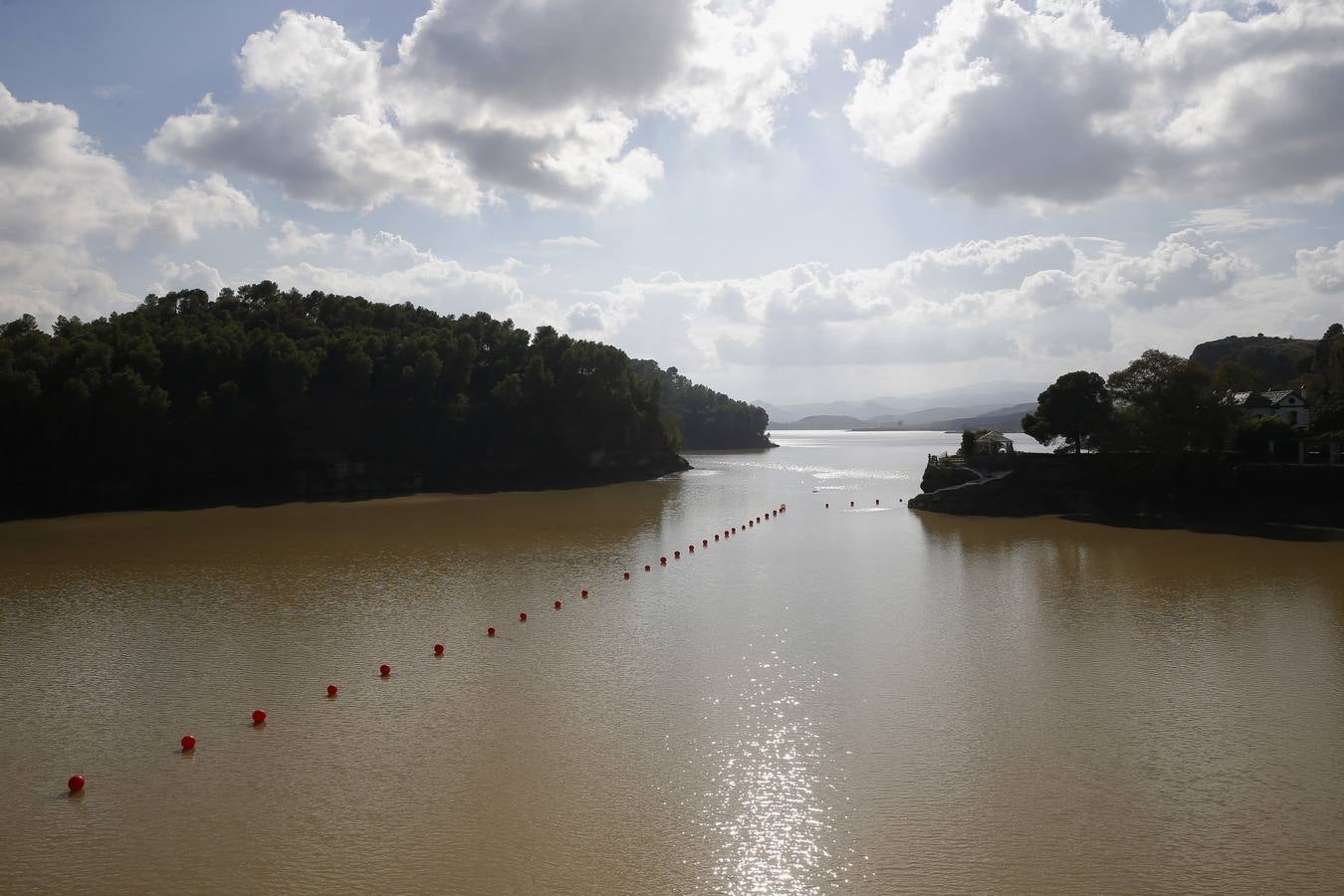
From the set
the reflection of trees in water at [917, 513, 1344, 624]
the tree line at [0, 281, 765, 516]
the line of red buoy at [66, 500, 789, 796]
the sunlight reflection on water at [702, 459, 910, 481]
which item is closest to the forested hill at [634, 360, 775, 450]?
the sunlight reflection on water at [702, 459, 910, 481]

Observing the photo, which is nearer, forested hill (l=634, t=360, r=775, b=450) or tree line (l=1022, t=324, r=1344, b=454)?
tree line (l=1022, t=324, r=1344, b=454)

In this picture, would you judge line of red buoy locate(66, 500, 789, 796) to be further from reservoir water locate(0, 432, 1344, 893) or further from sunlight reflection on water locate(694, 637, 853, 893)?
sunlight reflection on water locate(694, 637, 853, 893)

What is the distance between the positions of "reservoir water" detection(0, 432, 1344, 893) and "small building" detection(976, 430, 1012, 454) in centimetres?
2661

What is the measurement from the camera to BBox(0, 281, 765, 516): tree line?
55.3 meters

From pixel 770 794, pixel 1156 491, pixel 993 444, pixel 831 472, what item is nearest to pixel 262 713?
pixel 770 794

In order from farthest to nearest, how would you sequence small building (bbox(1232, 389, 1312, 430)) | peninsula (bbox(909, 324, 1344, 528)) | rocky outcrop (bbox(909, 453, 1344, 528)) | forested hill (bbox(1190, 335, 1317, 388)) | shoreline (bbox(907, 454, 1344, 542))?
forested hill (bbox(1190, 335, 1317, 388))
small building (bbox(1232, 389, 1312, 430))
peninsula (bbox(909, 324, 1344, 528))
rocky outcrop (bbox(909, 453, 1344, 528))
shoreline (bbox(907, 454, 1344, 542))

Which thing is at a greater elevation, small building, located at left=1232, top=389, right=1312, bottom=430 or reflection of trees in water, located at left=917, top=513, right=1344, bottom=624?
small building, located at left=1232, top=389, right=1312, bottom=430

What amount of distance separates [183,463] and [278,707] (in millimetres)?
51901

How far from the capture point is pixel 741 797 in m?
13.0

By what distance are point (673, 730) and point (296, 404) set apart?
2368 inches

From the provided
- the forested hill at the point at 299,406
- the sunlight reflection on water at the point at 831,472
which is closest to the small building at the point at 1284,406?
the sunlight reflection on water at the point at 831,472

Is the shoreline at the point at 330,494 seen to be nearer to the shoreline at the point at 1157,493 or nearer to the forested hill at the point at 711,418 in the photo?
the shoreline at the point at 1157,493

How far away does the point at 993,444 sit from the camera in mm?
61094

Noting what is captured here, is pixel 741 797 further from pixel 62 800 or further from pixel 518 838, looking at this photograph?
pixel 62 800
